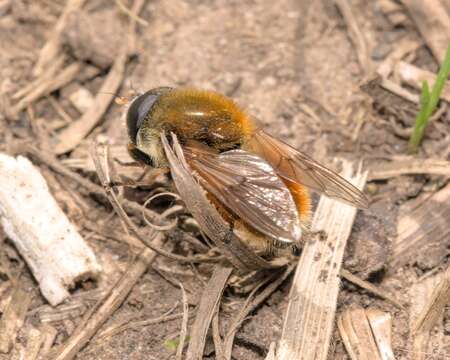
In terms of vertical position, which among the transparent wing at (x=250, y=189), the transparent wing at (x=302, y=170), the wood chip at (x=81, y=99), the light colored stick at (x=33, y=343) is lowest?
the light colored stick at (x=33, y=343)

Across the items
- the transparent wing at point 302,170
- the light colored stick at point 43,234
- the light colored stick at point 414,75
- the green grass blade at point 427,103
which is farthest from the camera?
the light colored stick at point 414,75

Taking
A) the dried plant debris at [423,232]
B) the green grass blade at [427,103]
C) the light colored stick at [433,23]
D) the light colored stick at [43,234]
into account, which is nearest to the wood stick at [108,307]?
the light colored stick at [43,234]

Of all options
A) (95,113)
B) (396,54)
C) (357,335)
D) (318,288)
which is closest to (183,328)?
(318,288)

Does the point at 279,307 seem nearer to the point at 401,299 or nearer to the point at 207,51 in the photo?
the point at 401,299

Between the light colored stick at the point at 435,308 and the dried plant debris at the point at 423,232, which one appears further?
the dried plant debris at the point at 423,232

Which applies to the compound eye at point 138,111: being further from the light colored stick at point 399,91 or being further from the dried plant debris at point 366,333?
the light colored stick at point 399,91

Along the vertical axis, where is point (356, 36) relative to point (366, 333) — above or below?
above

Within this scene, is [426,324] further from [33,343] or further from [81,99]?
[81,99]
